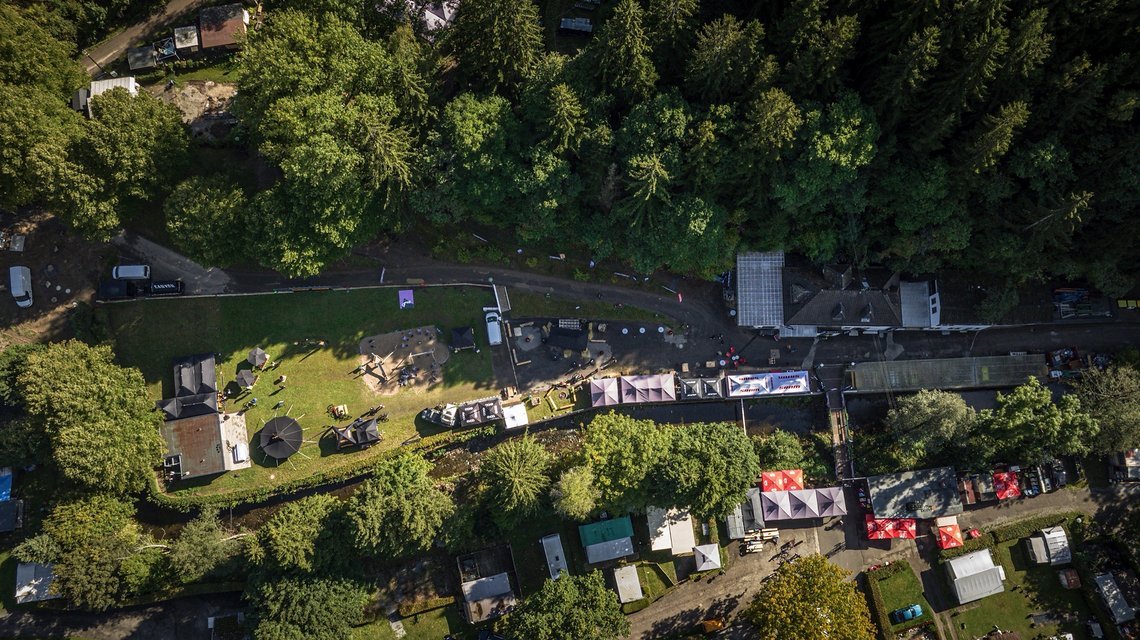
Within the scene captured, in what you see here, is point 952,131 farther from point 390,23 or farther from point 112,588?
point 112,588

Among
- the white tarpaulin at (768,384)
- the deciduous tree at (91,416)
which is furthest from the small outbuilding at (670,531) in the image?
the deciduous tree at (91,416)

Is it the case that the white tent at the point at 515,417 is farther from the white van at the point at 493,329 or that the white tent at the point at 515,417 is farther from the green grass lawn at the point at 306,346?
the white van at the point at 493,329

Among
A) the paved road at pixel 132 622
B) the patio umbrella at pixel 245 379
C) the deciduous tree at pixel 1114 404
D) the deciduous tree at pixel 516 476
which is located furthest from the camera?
the patio umbrella at pixel 245 379

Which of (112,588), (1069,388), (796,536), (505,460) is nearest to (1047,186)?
(1069,388)

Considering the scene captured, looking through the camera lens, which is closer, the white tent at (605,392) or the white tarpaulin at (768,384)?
the white tent at (605,392)

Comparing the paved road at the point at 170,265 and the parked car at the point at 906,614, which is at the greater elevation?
the paved road at the point at 170,265

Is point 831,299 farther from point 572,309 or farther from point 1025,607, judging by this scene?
point 1025,607

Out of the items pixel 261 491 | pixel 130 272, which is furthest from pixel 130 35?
pixel 261 491
